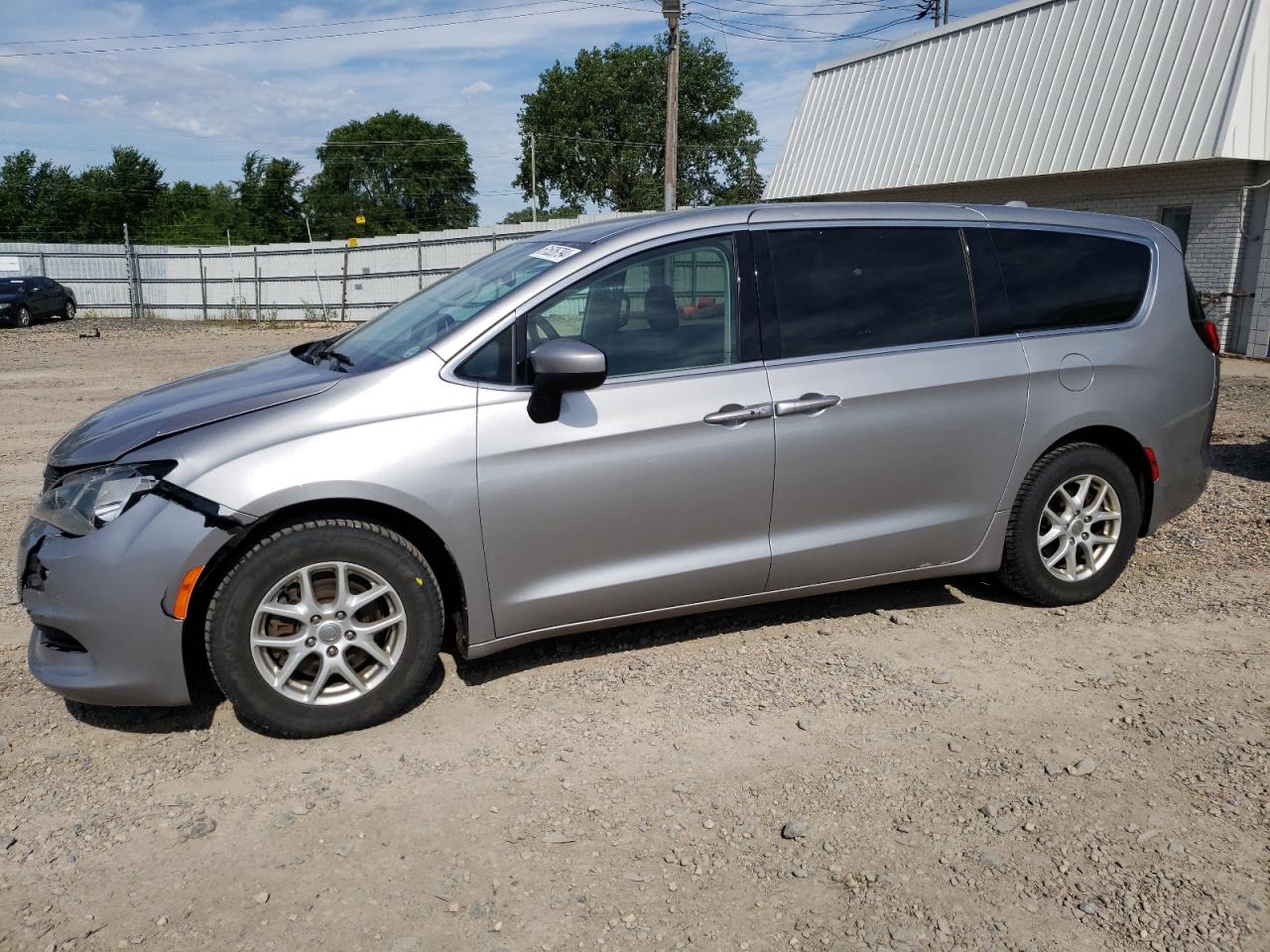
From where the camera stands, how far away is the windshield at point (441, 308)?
158 inches

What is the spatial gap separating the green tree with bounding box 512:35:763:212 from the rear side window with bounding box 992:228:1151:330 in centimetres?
5495

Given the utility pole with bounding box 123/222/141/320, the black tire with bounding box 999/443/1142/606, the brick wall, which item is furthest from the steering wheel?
the utility pole with bounding box 123/222/141/320

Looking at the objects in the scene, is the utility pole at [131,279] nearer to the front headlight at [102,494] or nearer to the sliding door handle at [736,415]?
the front headlight at [102,494]

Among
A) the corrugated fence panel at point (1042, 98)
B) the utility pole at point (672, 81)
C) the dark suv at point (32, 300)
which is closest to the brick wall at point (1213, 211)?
the corrugated fence panel at point (1042, 98)

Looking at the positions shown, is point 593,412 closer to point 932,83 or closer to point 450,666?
point 450,666

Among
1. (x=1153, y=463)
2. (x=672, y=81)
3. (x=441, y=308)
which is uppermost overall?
(x=672, y=81)

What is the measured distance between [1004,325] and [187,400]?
11.1ft

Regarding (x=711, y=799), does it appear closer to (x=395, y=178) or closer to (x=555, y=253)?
(x=555, y=253)

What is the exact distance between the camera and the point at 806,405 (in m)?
4.12

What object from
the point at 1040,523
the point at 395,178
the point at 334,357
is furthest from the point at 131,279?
the point at 395,178

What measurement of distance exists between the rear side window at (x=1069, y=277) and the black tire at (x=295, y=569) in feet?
9.34

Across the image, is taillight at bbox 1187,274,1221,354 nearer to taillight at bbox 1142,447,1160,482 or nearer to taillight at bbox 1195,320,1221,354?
taillight at bbox 1195,320,1221,354

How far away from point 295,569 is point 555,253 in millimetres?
1625

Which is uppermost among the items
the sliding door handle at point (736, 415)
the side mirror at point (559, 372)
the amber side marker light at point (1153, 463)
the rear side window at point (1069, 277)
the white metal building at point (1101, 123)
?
the white metal building at point (1101, 123)
